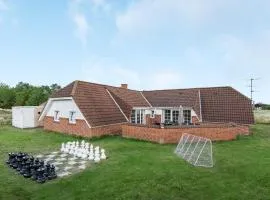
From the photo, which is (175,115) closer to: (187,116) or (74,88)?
(187,116)

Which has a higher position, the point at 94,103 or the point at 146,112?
the point at 94,103

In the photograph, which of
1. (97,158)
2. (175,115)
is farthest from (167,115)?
(97,158)

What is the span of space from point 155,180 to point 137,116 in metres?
21.7

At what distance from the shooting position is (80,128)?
29266 millimetres

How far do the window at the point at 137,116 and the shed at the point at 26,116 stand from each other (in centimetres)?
1072

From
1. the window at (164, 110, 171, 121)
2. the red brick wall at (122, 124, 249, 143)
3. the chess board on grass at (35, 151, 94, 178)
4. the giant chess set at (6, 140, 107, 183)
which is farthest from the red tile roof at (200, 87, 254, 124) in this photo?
the chess board on grass at (35, 151, 94, 178)

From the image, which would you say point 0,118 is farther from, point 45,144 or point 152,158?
point 152,158

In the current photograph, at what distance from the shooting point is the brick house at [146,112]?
26609 mm

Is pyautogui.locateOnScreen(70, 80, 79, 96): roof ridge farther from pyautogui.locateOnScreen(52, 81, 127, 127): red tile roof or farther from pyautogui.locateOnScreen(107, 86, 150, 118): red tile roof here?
pyautogui.locateOnScreen(107, 86, 150, 118): red tile roof

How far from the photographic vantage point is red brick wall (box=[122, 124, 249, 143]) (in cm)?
2502

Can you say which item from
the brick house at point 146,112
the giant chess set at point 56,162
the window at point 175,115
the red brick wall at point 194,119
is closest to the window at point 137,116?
the brick house at point 146,112

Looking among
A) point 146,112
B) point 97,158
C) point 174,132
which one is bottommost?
point 97,158

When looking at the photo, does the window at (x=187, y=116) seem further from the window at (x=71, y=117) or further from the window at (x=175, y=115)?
the window at (x=71, y=117)

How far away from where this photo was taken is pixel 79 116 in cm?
2934
